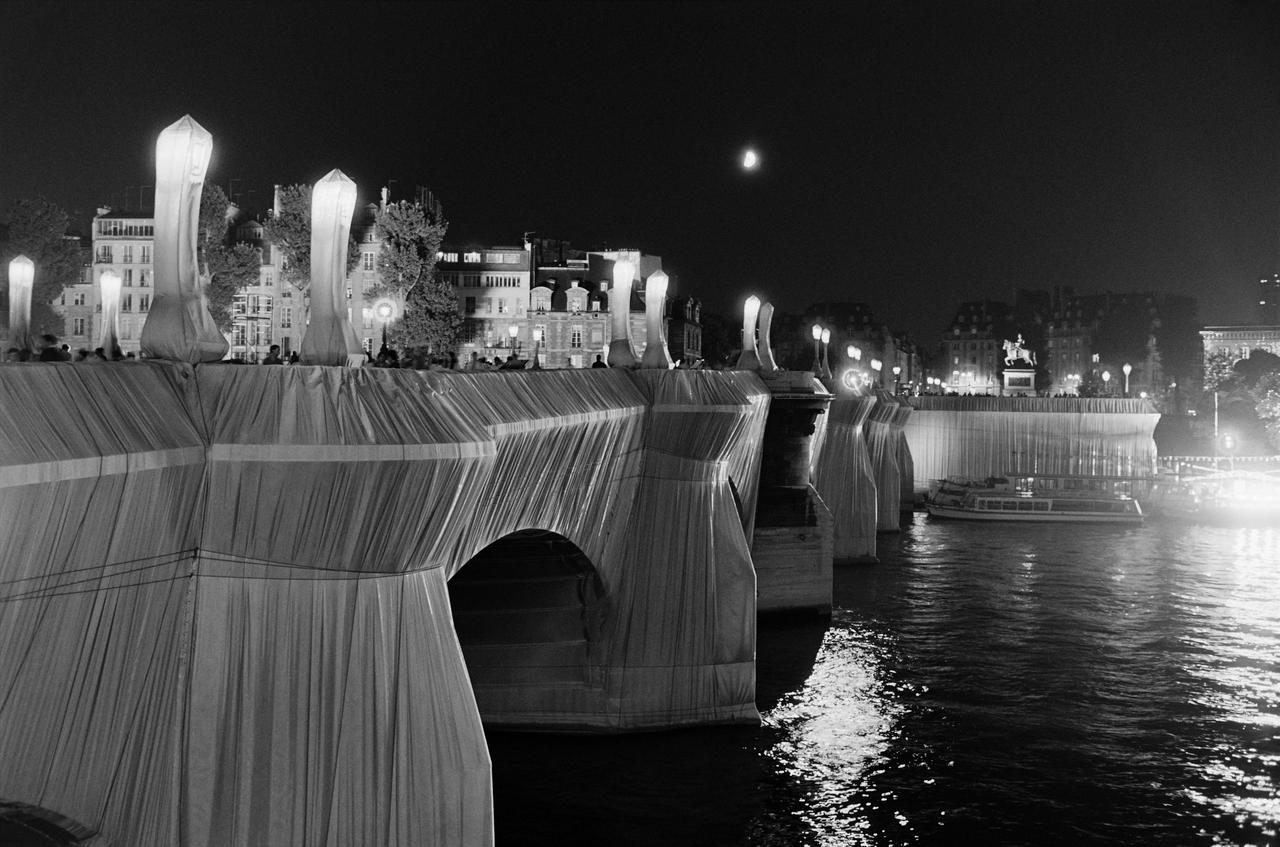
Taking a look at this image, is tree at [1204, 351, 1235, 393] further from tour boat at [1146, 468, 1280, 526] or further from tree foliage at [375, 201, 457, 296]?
tree foliage at [375, 201, 457, 296]

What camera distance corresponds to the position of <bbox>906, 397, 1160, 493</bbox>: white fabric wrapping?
7181 centimetres

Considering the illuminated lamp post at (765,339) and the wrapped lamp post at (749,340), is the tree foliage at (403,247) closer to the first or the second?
the illuminated lamp post at (765,339)

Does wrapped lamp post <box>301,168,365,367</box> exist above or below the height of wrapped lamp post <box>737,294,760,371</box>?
below

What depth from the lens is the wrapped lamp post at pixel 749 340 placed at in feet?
113

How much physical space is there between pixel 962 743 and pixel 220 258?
3871 centimetres

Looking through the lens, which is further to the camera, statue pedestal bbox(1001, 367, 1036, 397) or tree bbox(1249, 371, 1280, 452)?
statue pedestal bbox(1001, 367, 1036, 397)

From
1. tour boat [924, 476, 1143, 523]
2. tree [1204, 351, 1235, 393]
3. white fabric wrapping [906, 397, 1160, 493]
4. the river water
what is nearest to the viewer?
the river water

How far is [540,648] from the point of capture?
865 inches

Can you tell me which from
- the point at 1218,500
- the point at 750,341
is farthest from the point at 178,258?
the point at 1218,500

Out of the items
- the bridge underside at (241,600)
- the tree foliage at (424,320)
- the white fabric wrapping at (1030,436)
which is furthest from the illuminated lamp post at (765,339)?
the white fabric wrapping at (1030,436)

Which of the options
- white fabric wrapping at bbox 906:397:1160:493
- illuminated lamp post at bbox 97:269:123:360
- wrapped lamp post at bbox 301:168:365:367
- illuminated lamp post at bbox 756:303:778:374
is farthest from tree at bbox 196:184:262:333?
white fabric wrapping at bbox 906:397:1160:493

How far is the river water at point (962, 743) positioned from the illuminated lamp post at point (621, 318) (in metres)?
6.85

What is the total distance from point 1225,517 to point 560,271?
48.9 meters

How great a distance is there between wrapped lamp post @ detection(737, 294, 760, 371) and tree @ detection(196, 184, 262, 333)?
22.9 meters
